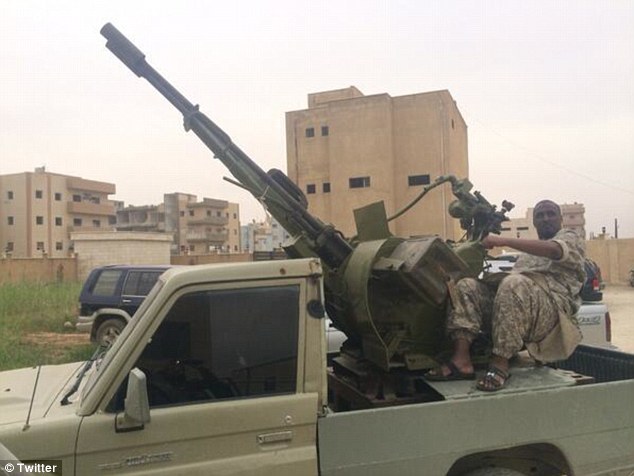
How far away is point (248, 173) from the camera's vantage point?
12.1 feet

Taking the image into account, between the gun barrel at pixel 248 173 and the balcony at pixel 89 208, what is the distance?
63975 mm

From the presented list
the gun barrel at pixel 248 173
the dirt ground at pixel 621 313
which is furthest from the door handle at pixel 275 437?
the dirt ground at pixel 621 313

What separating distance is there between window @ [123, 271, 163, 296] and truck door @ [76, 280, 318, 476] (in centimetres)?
1011

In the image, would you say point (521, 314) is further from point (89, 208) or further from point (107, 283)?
point (89, 208)

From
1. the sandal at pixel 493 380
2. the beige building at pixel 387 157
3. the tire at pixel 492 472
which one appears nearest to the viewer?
the tire at pixel 492 472

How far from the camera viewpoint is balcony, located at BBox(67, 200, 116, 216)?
204ft

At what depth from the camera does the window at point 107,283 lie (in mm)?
12375

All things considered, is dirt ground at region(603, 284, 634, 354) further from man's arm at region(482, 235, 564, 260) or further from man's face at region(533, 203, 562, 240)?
man's arm at region(482, 235, 564, 260)

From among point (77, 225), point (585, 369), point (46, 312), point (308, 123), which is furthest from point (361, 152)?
point (77, 225)

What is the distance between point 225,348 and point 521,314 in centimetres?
162

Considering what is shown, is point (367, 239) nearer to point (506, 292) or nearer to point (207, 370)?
point (506, 292)

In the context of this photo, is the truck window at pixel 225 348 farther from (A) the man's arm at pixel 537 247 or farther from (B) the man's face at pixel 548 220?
(B) the man's face at pixel 548 220

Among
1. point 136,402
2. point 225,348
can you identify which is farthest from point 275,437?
point 136,402

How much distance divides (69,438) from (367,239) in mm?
2043
